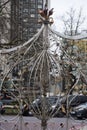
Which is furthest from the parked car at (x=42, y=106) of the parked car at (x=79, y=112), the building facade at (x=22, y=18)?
the building facade at (x=22, y=18)

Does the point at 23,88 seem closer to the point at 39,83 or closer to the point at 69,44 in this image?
the point at 39,83

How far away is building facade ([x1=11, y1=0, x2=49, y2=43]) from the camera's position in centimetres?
2775

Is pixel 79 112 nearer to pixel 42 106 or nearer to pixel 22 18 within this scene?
pixel 42 106

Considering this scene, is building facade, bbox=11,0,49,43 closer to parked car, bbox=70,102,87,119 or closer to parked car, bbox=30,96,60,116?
parked car, bbox=70,102,87,119

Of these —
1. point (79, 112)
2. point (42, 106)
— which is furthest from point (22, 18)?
point (42, 106)

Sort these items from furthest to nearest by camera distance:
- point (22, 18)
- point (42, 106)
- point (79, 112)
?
point (22, 18) → point (79, 112) → point (42, 106)

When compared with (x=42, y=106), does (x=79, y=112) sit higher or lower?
lower

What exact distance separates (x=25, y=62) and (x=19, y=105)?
604 millimetres

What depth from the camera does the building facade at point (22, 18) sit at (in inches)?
1092

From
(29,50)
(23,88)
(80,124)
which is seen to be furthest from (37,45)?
(80,124)

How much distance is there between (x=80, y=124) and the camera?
8062mm

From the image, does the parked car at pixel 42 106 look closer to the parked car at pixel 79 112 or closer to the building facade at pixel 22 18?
the parked car at pixel 79 112

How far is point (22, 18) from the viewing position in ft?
106

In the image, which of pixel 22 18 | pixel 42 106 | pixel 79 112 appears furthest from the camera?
pixel 22 18
